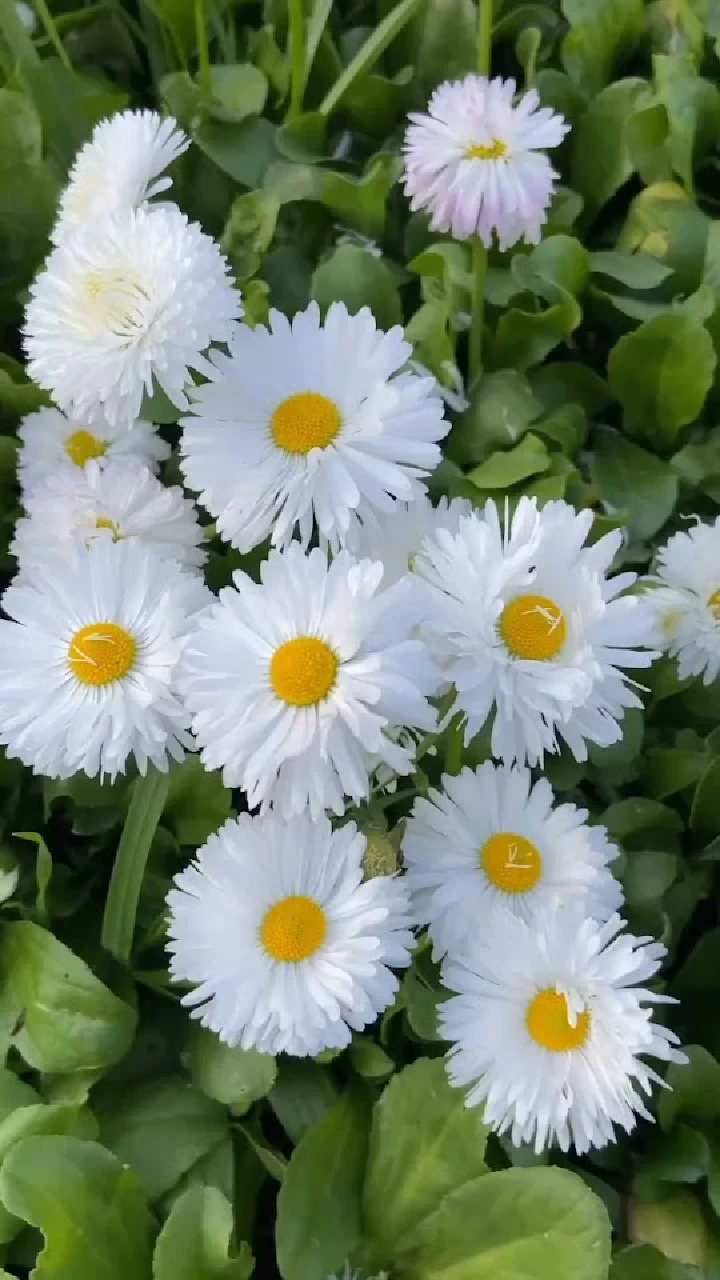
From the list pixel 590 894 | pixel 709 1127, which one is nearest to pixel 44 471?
pixel 590 894

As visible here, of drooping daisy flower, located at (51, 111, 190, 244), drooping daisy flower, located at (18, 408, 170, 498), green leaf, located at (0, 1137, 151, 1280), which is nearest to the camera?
green leaf, located at (0, 1137, 151, 1280)

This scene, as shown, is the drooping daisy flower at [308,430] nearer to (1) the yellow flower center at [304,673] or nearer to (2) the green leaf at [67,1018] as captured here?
(1) the yellow flower center at [304,673]

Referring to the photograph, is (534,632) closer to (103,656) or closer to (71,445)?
(103,656)

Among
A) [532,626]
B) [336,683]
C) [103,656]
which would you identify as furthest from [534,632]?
[103,656]

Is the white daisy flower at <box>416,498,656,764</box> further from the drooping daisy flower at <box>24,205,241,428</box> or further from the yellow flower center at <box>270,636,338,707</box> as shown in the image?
the drooping daisy flower at <box>24,205,241,428</box>

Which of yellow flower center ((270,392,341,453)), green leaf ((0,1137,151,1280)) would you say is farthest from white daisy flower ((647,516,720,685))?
green leaf ((0,1137,151,1280))

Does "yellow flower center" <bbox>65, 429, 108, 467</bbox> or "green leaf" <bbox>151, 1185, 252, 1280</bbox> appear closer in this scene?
"green leaf" <bbox>151, 1185, 252, 1280</bbox>
